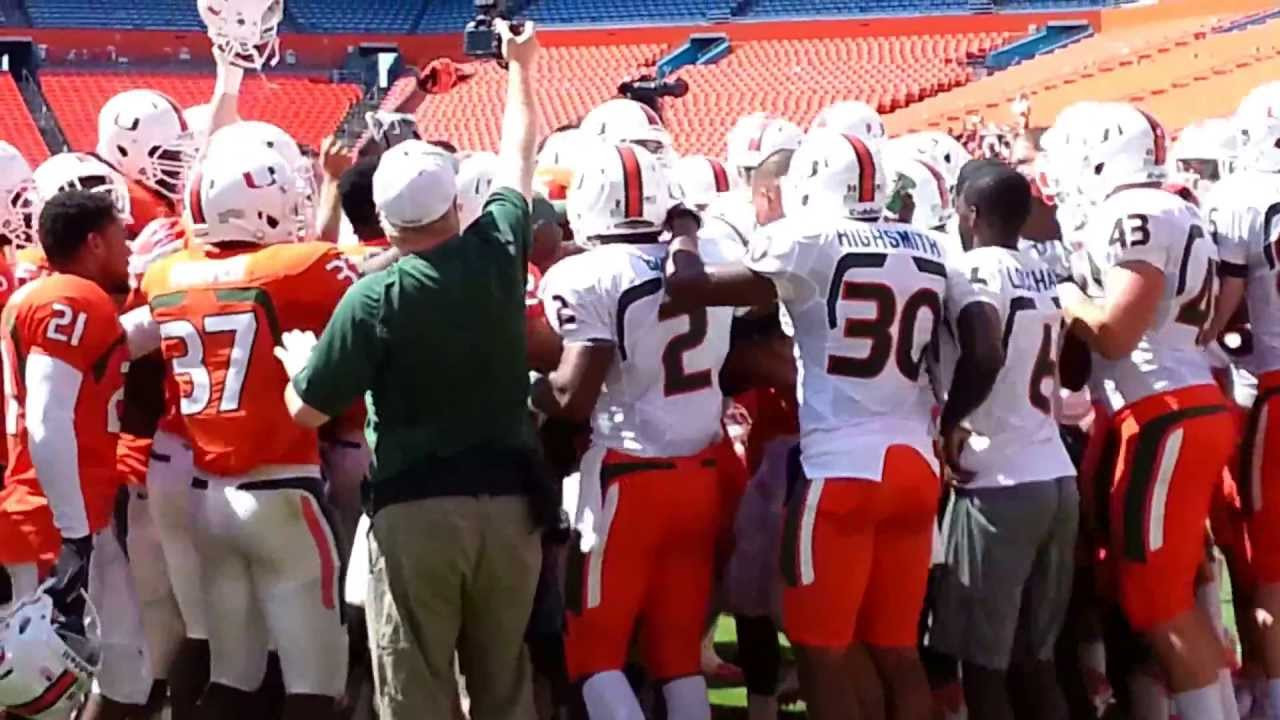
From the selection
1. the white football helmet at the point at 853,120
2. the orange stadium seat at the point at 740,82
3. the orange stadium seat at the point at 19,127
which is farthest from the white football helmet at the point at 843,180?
the orange stadium seat at the point at 19,127

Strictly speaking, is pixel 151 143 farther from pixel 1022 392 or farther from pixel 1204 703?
pixel 1204 703

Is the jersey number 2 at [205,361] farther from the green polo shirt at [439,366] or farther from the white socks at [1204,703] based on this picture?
the white socks at [1204,703]

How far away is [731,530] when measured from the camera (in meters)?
4.74

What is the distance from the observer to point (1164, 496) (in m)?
4.39

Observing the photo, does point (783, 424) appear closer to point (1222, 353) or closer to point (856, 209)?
point (856, 209)

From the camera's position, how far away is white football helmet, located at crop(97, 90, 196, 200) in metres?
5.55

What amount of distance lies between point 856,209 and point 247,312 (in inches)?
64.1

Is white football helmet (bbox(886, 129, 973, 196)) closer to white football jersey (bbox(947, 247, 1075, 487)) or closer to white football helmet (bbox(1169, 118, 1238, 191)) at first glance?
white football helmet (bbox(1169, 118, 1238, 191))

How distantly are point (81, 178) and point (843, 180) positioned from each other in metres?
2.48

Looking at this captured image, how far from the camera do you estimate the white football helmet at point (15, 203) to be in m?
5.23

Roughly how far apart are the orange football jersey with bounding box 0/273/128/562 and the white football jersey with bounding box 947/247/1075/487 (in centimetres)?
237

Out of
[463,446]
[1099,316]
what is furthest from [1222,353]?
[463,446]

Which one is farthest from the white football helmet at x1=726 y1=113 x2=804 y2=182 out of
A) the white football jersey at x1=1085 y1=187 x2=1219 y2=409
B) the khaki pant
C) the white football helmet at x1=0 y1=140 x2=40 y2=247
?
the white football helmet at x1=0 y1=140 x2=40 y2=247

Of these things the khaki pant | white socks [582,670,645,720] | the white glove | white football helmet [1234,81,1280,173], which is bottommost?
white socks [582,670,645,720]
